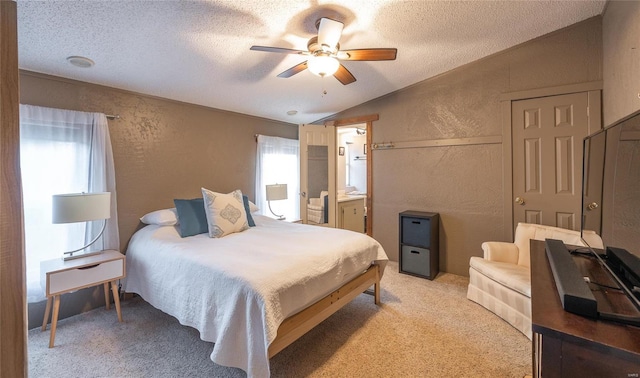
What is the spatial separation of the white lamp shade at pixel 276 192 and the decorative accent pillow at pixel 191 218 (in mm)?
1101

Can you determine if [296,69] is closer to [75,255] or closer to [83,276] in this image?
[83,276]

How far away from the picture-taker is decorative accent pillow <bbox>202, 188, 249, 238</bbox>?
2660 mm

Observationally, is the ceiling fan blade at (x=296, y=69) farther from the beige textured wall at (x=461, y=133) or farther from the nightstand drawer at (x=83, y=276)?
the nightstand drawer at (x=83, y=276)

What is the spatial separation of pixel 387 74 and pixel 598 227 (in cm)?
251

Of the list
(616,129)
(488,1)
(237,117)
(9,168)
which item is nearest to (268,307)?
(9,168)

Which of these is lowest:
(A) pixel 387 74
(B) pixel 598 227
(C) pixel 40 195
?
(B) pixel 598 227

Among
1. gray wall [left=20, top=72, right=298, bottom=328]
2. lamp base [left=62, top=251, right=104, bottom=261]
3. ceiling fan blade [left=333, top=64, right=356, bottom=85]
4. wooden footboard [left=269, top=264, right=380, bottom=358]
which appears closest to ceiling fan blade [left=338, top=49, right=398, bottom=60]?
ceiling fan blade [left=333, top=64, right=356, bottom=85]

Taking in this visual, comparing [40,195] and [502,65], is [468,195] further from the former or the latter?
[40,195]

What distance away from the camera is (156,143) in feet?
9.92

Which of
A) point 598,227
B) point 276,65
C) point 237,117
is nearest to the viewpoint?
point 598,227

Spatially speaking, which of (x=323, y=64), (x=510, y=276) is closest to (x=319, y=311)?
(x=510, y=276)

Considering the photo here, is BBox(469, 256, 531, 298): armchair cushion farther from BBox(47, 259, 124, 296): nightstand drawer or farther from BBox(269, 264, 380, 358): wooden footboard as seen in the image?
BBox(47, 259, 124, 296): nightstand drawer

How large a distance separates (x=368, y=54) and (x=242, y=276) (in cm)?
182

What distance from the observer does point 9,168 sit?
0.85 meters
